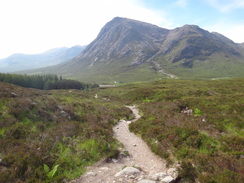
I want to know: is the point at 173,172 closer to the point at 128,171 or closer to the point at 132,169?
the point at 132,169

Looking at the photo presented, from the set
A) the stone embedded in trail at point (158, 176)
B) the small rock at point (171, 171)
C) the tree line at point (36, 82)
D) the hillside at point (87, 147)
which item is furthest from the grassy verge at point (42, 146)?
the tree line at point (36, 82)

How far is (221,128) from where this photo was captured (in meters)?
12.3

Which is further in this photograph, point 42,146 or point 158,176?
point 42,146

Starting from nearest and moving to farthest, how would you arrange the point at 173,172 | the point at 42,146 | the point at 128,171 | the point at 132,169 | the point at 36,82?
the point at 173,172 → the point at 128,171 → the point at 132,169 → the point at 42,146 → the point at 36,82

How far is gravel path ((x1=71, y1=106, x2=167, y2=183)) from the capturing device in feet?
22.3

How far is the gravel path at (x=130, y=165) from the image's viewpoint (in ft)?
22.3

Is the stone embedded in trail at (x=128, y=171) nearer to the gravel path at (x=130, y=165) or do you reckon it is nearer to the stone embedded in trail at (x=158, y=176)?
the gravel path at (x=130, y=165)

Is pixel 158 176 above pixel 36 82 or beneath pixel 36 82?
above

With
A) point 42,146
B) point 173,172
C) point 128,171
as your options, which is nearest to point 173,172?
point 173,172

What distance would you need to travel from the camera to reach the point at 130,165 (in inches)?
330

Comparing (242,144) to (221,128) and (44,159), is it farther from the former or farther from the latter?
(44,159)

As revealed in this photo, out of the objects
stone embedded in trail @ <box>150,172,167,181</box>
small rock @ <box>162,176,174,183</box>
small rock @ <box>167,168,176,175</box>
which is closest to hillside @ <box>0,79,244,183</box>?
small rock @ <box>167,168,176,175</box>

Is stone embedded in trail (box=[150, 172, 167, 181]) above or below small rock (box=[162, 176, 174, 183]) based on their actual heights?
below

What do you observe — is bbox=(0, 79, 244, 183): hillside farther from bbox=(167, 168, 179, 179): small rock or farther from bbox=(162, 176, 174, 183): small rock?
bbox=(162, 176, 174, 183): small rock
